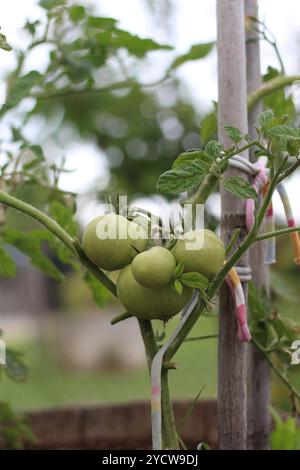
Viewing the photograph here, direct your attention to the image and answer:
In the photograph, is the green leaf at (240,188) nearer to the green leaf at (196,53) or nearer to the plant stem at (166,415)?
the plant stem at (166,415)

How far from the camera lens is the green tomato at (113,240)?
1.31ft

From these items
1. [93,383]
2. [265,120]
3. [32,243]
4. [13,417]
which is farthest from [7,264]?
[93,383]

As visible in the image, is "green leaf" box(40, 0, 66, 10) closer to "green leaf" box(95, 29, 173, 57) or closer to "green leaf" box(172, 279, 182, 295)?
"green leaf" box(95, 29, 173, 57)

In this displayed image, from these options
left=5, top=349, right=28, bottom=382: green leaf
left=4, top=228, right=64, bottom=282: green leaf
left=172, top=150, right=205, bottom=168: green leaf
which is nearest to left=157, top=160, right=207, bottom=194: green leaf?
left=172, top=150, right=205, bottom=168: green leaf

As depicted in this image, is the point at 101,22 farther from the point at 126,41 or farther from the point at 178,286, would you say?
the point at 178,286

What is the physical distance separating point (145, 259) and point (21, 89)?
265mm

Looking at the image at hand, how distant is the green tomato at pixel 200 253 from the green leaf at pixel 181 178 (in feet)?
0.10

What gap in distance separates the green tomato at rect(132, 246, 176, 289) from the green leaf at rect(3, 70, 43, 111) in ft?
0.81

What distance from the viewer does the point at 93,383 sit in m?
2.51

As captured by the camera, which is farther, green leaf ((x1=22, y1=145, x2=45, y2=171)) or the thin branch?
green leaf ((x1=22, y1=145, x2=45, y2=171))

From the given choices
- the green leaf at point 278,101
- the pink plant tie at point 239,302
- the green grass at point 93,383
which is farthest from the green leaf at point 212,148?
the green grass at point 93,383

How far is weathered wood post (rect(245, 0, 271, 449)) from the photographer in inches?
24.2

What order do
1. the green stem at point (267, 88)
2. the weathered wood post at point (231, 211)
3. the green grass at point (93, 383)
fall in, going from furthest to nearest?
the green grass at point (93, 383) → the green stem at point (267, 88) → the weathered wood post at point (231, 211)

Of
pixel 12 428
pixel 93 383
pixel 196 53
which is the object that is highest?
pixel 196 53
